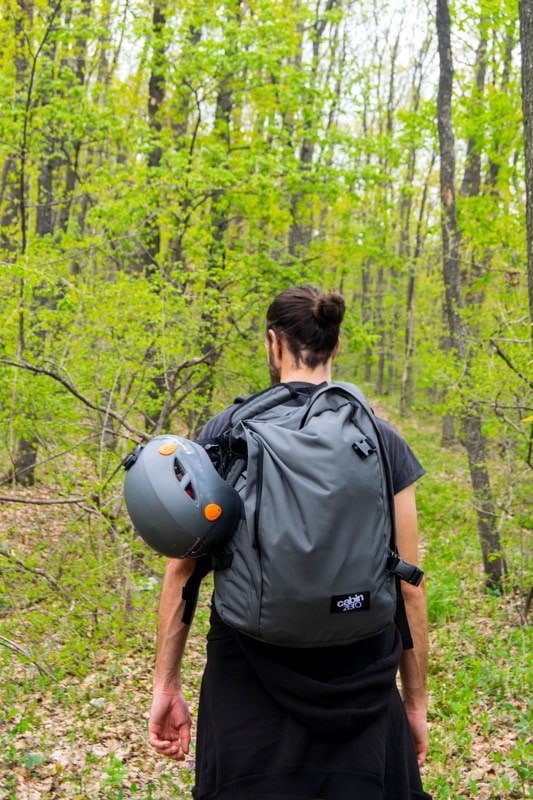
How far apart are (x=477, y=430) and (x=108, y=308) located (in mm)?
4605

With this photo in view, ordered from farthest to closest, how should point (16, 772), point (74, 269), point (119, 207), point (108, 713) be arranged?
point (74, 269)
point (119, 207)
point (108, 713)
point (16, 772)

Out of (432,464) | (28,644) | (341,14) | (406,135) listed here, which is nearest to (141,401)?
(28,644)

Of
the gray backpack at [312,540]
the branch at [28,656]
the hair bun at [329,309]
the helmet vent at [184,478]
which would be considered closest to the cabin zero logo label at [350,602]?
the gray backpack at [312,540]

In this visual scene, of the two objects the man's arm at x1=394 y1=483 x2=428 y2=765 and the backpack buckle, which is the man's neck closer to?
the man's arm at x1=394 y1=483 x2=428 y2=765

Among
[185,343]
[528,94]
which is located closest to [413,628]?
[528,94]

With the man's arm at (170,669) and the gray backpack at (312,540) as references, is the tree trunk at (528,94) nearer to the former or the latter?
the gray backpack at (312,540)

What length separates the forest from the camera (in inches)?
208

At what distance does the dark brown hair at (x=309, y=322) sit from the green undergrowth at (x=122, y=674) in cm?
308

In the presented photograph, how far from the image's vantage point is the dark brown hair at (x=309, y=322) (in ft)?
7.11

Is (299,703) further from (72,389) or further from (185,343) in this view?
(185,343)

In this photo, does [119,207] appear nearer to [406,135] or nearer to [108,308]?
[108,308]

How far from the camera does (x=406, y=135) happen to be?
12.2m

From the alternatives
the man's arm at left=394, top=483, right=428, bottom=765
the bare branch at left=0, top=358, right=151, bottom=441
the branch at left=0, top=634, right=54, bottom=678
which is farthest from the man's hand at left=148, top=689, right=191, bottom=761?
the bare branch at left=0, top=358, right=151, bottom=441

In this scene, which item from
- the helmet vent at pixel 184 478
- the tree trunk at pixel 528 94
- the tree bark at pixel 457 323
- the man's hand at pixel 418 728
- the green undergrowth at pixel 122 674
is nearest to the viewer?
the helmet vent at pixel 184 478
